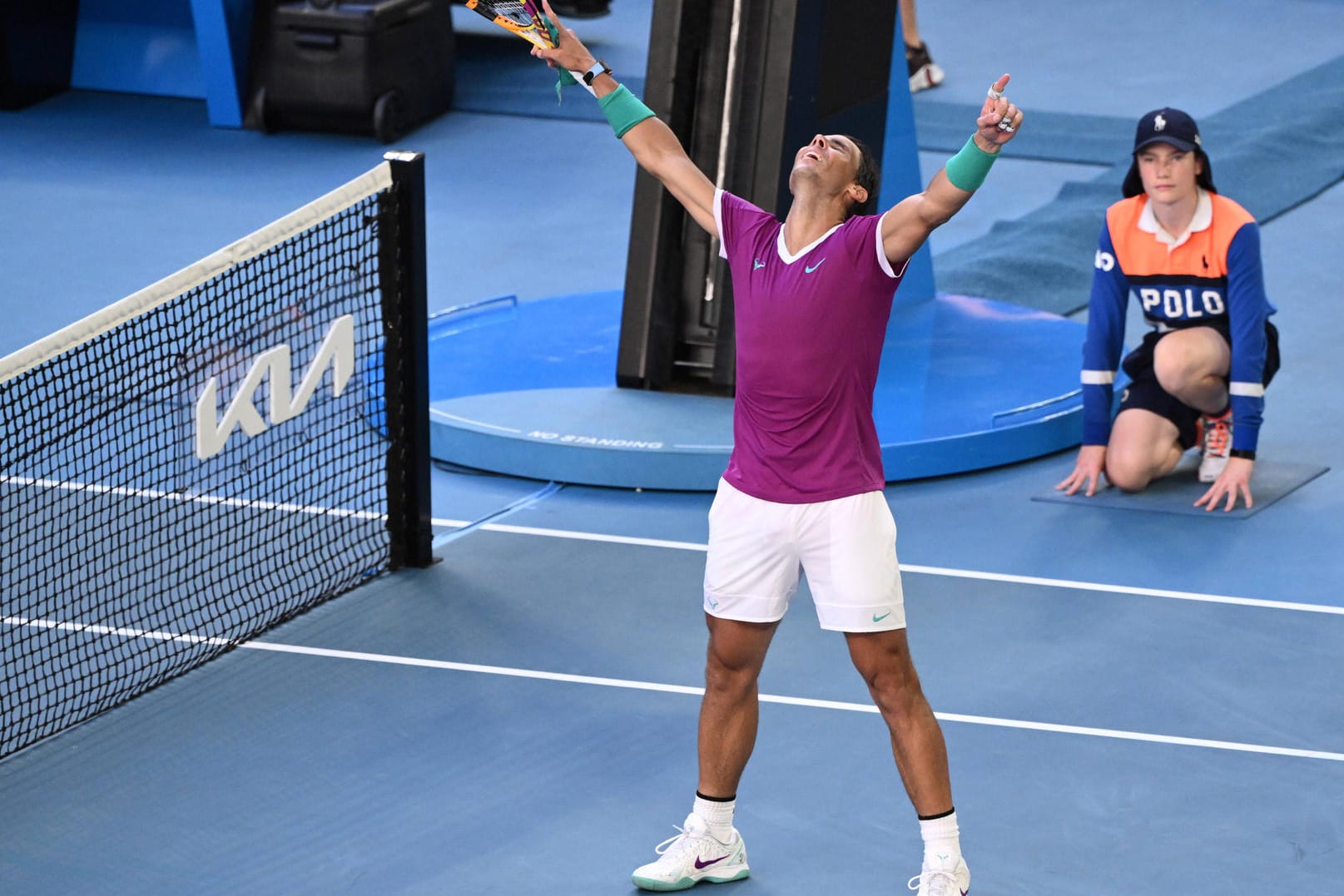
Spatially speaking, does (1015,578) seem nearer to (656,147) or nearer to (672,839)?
(672,839)

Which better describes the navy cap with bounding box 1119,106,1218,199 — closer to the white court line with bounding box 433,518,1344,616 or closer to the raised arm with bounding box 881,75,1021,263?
the white court line with bounding box 433,518,1344,616

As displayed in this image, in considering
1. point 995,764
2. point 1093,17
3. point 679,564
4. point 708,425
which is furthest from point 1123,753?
point 1093,17

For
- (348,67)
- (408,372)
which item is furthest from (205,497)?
(348,67)

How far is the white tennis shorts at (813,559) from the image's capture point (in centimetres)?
409

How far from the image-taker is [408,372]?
6191mm

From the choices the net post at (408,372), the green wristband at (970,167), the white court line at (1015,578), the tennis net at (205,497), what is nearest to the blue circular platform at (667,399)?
the white court line at (1015,578)

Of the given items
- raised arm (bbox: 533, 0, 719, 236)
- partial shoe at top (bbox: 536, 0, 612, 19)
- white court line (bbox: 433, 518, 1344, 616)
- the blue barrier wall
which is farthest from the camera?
partial shoe at top (bbox: 536, 0, 612, 19)

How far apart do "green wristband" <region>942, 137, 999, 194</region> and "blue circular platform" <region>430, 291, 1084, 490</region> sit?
10.4 feet

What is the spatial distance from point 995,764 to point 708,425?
2.44 metres

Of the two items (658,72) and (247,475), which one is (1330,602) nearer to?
(658,72)

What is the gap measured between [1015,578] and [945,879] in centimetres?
215

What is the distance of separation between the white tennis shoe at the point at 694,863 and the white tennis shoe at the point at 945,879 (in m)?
0.48

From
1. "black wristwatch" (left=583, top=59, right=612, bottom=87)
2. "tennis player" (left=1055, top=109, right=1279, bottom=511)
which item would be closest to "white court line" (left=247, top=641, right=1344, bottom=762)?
"tennis player" (left=1055, top=109, right=1279, bottom=511)

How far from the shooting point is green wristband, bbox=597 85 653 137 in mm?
4383
